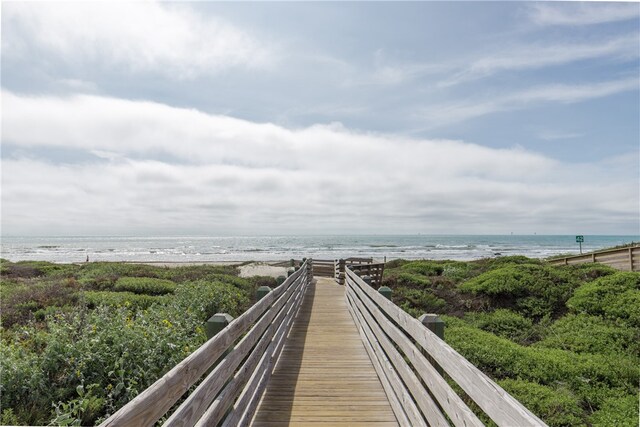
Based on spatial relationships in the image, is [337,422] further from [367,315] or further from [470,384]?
[367,315]

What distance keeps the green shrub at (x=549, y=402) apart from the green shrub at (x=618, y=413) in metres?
0.22

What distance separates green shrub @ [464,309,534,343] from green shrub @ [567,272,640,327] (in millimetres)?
1673

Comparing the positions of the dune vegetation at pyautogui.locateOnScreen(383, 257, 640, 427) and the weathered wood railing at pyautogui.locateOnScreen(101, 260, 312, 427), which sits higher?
the weathered wood railing at pyautogui.locateOnScreen(101, 260, 312, 427)

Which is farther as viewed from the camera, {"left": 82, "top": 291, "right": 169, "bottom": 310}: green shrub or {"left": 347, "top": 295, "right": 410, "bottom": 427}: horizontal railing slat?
{"left": 82, "top": 291, "right": 169, "bottom": 310}: green shrub

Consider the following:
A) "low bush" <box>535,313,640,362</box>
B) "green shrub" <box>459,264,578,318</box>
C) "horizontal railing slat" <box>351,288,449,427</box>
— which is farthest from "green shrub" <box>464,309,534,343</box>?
"horizontal railing slat" <box>351,288,449,427</box>

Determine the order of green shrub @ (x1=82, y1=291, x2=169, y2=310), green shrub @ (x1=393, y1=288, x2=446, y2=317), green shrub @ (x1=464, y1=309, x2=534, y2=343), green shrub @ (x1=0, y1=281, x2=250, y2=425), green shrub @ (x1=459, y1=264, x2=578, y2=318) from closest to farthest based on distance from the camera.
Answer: green shrub @ (x1=0, y1=281, x2=250, y2=425) → green shrub @ (x1=464, y1=309, x2=534, y2=343) → green shrub @ (x1=82, y1=291, x2=169, y2=310) → green shrub @ (x1=459, y1=264, x2=578, y2=318) → green shrub @ (x1=393, y1=288, x2=446, y2=317)

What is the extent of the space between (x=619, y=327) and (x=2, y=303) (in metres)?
16.2

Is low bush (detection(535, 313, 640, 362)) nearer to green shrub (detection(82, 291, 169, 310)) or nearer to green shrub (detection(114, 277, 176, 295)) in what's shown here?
green shrub (detection(82, 291, 169, 310))

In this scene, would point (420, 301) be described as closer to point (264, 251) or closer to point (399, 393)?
point (399, 393)

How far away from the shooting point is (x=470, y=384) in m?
2.27

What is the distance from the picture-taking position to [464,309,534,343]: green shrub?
10523 mm

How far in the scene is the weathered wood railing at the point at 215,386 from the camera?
1.87 meters

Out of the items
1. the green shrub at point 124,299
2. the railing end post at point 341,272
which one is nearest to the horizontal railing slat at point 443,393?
the green shrub at point 124,299

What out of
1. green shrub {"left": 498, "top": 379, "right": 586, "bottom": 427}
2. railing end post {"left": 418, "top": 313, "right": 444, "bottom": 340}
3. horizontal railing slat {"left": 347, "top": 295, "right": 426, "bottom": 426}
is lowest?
green shrub {"left": 498, "top": 379, "right": 586, "bottom": 427}
